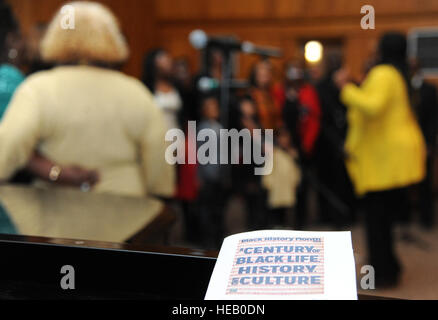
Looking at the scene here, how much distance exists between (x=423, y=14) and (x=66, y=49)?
6610mm

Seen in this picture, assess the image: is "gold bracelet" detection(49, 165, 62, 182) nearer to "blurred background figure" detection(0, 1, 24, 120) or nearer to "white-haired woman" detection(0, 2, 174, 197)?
"white-haired woman" detection(0, 2, 174, 197)

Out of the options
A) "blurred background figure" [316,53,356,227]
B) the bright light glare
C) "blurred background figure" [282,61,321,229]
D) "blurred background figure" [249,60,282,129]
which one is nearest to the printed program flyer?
"blurred background figure" [249,60,282,129]

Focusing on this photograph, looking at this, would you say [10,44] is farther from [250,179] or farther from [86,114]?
[250,179]

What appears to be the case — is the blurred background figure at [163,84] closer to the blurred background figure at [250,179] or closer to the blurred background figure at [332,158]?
the blurred background figure at [250,179]

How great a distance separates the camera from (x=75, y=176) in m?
2.00

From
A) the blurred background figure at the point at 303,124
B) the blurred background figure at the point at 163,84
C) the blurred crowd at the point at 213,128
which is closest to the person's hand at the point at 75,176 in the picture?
the blurred crowd at the point at 213,128

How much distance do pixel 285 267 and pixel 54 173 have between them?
4.27 feet

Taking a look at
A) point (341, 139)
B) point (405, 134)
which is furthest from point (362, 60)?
point (405, 134)

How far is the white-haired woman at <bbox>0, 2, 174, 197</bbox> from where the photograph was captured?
6.42 ft

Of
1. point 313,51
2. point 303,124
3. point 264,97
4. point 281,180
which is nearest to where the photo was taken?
point 281,180

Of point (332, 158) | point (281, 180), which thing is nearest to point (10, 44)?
point (281, 180)

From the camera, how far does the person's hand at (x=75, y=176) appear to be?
2.01 m

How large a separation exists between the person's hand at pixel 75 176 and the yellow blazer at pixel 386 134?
5.67ft
